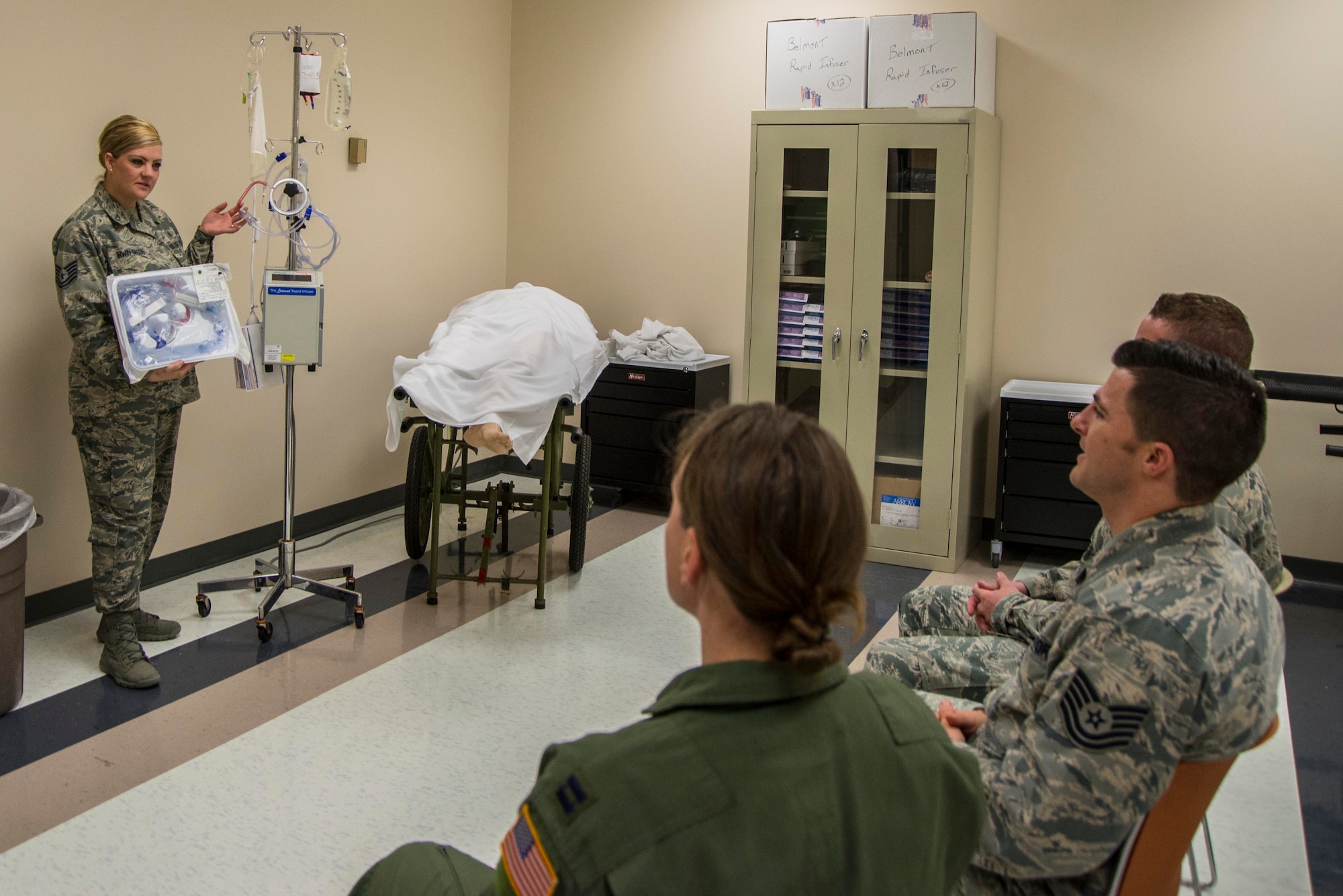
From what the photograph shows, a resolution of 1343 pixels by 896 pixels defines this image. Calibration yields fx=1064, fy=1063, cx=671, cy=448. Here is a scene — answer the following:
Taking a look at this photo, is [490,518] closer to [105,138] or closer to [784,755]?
[105,138]

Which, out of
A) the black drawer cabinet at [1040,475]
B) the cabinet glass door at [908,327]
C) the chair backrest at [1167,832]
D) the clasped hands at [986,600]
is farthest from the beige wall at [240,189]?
the chair backrest at [1167,832]

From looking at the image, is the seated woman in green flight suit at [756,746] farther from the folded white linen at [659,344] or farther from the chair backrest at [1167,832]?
the folded white linen at [659,344]

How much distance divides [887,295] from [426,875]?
12.1 feet

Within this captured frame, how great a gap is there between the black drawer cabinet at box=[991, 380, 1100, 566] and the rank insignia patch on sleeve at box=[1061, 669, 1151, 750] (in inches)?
127

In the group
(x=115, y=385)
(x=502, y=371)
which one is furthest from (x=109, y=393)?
(x=502, y=371)

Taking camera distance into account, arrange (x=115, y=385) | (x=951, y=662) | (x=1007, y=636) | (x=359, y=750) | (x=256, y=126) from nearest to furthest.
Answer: (x=951, y=662) → (x=1007, y=636) → (x=359, y=750) → (x=115, y=385) → (x=256, y=126)

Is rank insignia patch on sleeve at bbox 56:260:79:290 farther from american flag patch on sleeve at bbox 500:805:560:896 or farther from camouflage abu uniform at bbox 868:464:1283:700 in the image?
american flag patch on sleeve at bbox 500:805:560:896

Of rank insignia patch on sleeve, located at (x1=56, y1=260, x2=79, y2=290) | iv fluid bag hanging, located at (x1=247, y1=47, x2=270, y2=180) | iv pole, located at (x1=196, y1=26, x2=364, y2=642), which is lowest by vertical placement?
iv pole, located at (x1=196, y1=26, x2=364, y2=642)

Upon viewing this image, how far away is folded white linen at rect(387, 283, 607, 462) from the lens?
3689mm

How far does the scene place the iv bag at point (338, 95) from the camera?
148 inches

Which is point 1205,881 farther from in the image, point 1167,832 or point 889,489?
point 889,489

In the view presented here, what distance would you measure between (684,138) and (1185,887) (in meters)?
4.18

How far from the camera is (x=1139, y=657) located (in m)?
1.31

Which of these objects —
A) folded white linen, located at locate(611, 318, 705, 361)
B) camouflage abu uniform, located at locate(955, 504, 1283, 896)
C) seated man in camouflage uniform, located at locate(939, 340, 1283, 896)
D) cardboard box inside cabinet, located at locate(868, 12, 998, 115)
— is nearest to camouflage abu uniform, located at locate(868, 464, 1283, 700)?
seated man in camouflage uniform, located at locate(939, 340, 1283, 896)
